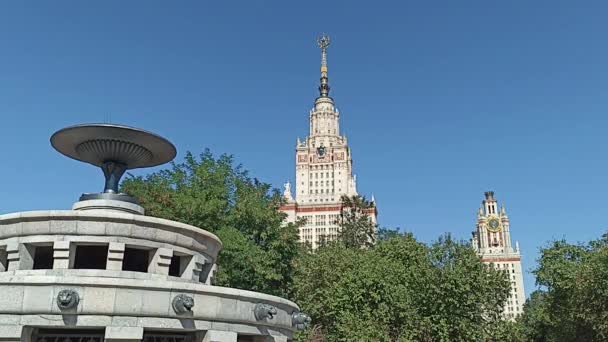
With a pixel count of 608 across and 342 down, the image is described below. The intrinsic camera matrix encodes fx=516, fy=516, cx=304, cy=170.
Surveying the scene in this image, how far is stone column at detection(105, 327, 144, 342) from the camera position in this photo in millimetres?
10703

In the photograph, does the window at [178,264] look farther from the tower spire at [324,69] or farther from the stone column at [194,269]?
the tower spire at [324,69]

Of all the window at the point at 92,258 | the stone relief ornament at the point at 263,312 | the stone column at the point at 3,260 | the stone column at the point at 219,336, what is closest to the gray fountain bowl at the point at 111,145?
the window at the point at 92,258

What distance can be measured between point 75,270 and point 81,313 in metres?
1.98

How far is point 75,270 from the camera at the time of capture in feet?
40.6

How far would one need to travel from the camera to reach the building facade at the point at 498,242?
140875 millimetres

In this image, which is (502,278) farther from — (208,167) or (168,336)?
(168,336)

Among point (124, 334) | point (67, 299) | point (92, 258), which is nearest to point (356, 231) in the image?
point (92, 258)

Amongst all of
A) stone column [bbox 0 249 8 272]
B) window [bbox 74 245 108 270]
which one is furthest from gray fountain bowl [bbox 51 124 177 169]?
stone column [bbox 0 249 8 272]

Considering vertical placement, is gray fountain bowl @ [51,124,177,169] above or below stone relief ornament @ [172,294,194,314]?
above

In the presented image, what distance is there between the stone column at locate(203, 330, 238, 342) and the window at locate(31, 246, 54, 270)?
4863 mm

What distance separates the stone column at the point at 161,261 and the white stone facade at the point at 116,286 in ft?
0.09

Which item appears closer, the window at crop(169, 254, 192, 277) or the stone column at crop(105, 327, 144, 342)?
the stone column at crop(105, 327, 144, 342)

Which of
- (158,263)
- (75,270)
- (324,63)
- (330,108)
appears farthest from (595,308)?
(324,63)

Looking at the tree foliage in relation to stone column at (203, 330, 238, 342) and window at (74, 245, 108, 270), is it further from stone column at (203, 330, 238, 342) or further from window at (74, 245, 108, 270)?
window at (74, 245, 108, 270)
